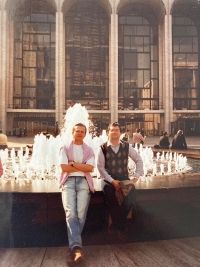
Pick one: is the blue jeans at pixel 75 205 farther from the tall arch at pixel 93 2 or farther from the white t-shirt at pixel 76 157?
the tall arch at pixel 93 2

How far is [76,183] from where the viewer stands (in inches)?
146

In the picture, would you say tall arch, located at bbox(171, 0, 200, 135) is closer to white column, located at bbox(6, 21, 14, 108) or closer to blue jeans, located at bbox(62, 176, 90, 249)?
white column, located at bbox(6, 21, 14, 108)

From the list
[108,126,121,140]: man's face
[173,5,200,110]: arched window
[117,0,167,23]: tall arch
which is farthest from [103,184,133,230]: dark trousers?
[173,5,200,110]: arched window

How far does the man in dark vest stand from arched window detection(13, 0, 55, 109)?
36.4 metres

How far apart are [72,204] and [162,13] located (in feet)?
123

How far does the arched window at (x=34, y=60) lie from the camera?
39.4 meters

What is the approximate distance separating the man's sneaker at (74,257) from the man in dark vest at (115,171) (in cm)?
66

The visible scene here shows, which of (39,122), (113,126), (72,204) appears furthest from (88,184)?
(39,122)

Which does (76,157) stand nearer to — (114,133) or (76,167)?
(76,167)

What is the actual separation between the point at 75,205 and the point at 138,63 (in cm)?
3934

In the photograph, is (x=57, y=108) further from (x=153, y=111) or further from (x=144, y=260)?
(x=144, y=260)

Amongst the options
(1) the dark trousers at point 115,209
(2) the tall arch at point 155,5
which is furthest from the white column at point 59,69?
(1) the dark trousers at point 115,209

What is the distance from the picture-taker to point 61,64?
36.2 meters

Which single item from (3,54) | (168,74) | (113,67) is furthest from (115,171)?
(168,74)
